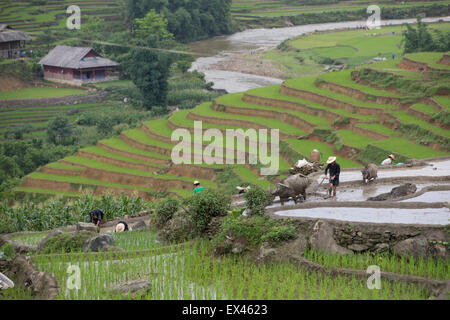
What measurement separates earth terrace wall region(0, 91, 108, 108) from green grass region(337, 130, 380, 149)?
23231 mm

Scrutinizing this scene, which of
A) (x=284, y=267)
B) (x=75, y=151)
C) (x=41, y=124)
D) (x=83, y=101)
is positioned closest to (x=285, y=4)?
(x=83, y=101)

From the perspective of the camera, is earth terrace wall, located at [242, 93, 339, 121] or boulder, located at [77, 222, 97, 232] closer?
boulder, located at [77, 222, 97, 232]

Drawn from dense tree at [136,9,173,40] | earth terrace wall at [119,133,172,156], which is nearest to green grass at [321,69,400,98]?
earth terrace wall at [119,133,172,156]

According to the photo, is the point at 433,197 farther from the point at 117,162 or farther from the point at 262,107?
the point at 262,107

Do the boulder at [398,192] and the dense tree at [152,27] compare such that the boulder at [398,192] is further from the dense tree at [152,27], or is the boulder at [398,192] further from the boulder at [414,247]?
the dense tree at [152,27]

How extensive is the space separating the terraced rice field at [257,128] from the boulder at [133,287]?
10985 mm

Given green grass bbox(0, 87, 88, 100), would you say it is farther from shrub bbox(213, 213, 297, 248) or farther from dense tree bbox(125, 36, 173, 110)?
shrub bbox(213, 213, 297, 248)

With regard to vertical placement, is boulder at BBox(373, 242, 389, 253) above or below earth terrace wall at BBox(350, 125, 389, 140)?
above

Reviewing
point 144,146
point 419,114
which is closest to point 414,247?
point 419,114

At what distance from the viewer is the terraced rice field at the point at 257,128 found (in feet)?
70.3

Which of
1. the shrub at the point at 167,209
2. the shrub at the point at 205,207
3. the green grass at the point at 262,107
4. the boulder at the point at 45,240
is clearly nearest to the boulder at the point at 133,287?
the shrub at the point at 205,207

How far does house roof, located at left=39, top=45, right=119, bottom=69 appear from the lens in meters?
45.0

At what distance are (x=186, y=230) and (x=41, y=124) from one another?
27.0 meters
